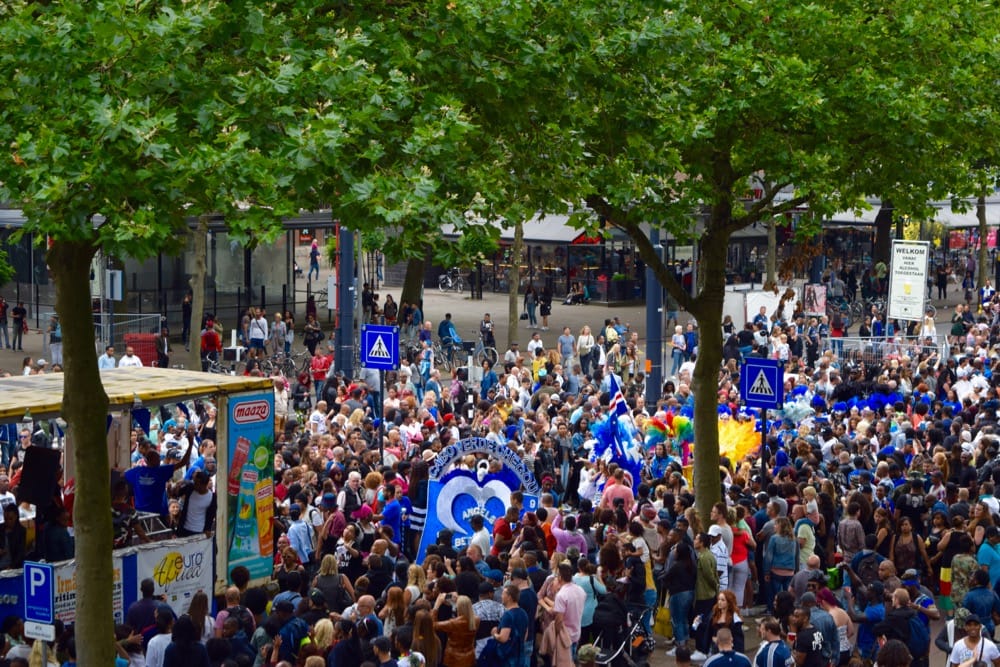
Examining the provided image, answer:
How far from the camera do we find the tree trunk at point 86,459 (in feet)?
35.1

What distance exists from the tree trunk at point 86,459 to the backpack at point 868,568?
7.34 m

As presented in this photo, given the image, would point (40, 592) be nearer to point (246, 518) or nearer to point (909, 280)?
point (246, 518)

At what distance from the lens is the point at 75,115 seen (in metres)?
9.16

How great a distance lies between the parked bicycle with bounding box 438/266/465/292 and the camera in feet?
183

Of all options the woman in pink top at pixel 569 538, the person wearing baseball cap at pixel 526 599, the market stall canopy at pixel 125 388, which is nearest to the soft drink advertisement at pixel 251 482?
the market stall canopy at pixel 125 388

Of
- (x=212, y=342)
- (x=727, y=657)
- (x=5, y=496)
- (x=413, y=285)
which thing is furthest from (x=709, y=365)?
(x=413, y=285)

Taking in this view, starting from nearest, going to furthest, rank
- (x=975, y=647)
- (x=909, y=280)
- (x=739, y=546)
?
(x=975, y=647) → (x=739, y=546) → (x=909, y=280)

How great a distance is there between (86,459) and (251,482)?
4.48 metres

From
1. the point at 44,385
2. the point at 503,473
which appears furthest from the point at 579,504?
the point at 44,385

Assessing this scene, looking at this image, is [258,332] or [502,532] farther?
[258,332]

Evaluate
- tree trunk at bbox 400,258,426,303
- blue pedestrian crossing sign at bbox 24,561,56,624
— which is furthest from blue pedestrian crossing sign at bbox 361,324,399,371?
tree trunk at bbox 400,258,426,303

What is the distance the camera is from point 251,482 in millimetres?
15125

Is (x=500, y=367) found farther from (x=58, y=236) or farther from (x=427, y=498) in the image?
(x=58, y=236)

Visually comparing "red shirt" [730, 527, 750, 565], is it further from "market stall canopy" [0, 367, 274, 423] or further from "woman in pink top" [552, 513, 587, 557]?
"market stall canopy" [0, 367, 274, 423]
